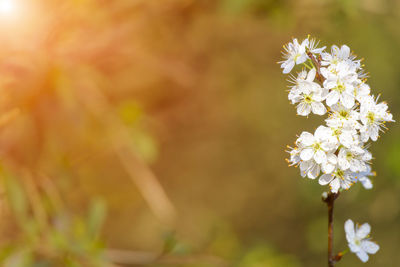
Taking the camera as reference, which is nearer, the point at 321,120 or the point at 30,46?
the point at 30,46

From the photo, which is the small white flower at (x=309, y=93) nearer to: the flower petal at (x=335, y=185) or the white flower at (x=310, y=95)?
the white flower at (x=310, y=95)

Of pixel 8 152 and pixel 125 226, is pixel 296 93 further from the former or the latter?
pixel 125 226

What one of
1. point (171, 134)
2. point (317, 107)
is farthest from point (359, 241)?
point (171, 134)

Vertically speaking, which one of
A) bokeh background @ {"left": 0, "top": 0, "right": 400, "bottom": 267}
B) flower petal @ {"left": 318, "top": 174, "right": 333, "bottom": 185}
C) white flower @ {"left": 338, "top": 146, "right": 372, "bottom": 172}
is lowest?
flower petal @ {"left": 318, "top": 174, "right": 333, "bottom": 185}

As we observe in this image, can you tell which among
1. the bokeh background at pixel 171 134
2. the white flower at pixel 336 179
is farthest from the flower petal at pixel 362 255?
the bokeh background at pixel 171 134

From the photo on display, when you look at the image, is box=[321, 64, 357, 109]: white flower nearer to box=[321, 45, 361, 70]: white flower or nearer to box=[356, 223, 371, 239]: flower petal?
box=[321, 45, 361, 70]: white flower

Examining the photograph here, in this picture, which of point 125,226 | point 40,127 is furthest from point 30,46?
point 125,226

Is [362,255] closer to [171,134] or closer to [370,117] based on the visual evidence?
[370,117]

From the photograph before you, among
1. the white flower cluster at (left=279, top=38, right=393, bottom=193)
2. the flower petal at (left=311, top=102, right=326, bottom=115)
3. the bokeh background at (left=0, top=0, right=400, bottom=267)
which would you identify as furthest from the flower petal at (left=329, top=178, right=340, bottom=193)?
the bokeh background at (left=0, top=0, right=400, bottom=267)
